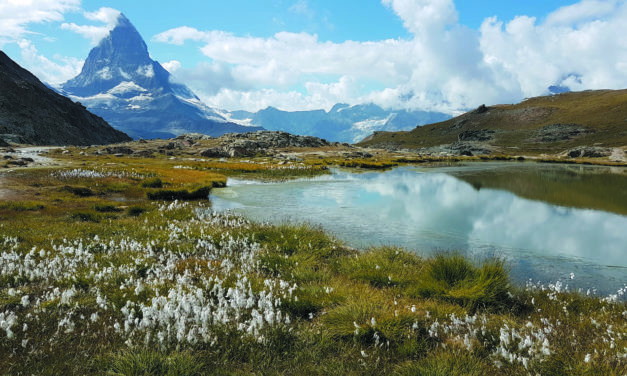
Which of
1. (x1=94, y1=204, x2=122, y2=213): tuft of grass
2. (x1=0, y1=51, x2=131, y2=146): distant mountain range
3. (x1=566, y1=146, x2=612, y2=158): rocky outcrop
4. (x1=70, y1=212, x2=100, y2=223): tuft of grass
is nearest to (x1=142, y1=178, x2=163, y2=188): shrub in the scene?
(x1=94, y1=204, x2=122, y2=213): tuft of grass

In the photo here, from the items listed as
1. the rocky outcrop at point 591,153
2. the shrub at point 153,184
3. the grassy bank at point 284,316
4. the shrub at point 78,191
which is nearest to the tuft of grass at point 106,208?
the shrub at point 78,191

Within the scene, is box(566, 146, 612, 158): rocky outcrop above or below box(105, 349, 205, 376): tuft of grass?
above

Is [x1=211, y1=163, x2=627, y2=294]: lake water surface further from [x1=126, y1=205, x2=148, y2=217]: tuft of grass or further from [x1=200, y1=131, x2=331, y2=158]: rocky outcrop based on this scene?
[x1=200, y1=131, x2=331, y2=158]: rocky outcrop

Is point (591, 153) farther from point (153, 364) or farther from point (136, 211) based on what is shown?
point (153, 364)

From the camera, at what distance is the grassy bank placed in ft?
20.5

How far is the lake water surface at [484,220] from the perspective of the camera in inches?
594

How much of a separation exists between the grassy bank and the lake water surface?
4.02m

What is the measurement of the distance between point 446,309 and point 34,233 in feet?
54.3

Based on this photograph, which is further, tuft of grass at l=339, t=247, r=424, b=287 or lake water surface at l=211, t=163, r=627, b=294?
lake water surface at l=211, t=163, r=627, b=294

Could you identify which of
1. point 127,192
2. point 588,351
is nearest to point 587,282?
point 588,351

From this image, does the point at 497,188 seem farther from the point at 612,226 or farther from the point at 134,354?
the point at 134,354

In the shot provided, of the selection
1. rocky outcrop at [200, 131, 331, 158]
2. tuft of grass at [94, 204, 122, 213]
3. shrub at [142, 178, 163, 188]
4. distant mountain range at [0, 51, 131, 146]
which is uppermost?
distant mountain range at [0, 51, 131, 146]

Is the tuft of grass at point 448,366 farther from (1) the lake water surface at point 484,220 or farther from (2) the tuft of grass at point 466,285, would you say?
(1) the lake water surface at point 484,220

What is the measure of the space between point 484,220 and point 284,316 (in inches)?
765
